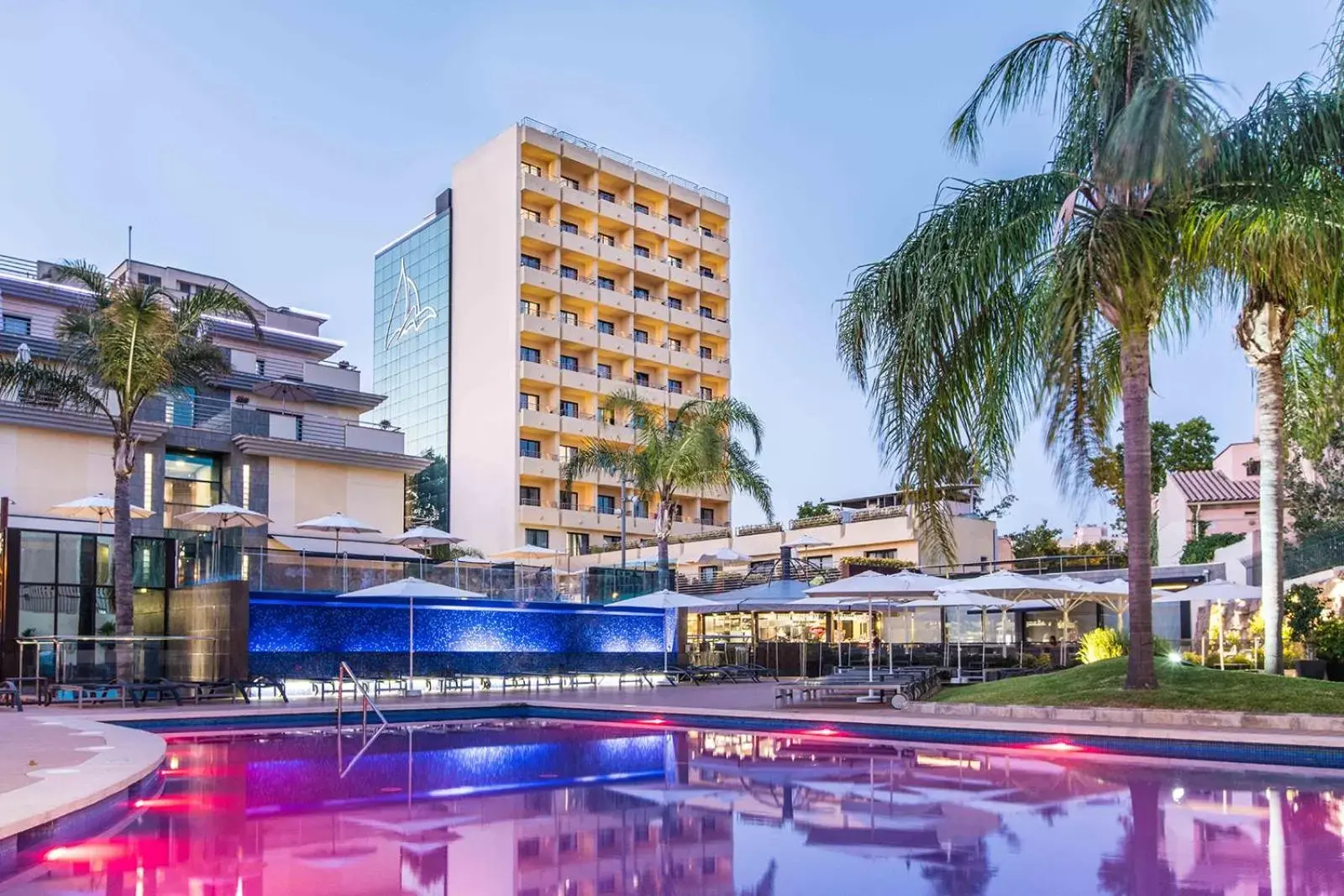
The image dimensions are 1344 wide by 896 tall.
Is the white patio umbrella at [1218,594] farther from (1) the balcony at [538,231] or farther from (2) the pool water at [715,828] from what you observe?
(1) the balcony at [538,231]

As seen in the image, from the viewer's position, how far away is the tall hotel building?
52.9 meters

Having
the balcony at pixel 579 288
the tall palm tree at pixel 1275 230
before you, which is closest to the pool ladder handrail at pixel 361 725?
the tall palm tree at pixel 1275 230

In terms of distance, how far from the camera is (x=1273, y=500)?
15.7m

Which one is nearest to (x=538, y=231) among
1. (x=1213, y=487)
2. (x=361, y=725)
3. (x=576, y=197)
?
(x=576, y=197)

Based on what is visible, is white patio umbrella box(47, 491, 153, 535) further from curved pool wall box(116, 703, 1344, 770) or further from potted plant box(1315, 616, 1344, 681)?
potted plant box(1315, 616, 1344, 681)

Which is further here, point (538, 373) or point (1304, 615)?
point (538, 373)

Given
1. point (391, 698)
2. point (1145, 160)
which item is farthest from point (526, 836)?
point (391, 698)

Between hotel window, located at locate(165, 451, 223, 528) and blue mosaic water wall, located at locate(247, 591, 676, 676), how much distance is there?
8.01 m

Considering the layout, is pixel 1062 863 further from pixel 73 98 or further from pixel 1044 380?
pixel 73 98

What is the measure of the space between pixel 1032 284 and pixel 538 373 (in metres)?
40.7

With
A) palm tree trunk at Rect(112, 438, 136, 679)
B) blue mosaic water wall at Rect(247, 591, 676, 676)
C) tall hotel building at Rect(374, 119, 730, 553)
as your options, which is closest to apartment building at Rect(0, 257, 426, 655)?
blue mosaic water wall at Rect(247, 591, 676, 676)

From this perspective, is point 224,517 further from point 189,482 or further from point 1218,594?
point 1218,594

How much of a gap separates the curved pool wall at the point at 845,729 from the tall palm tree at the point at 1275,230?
436 cm

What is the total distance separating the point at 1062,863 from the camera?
7.19 metres
